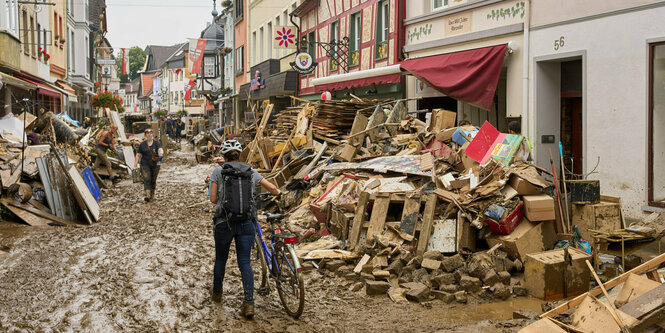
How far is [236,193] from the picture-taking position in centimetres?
634

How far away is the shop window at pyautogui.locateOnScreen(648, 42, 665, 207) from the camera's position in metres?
9.86

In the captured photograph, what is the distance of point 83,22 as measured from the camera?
42.4 metres

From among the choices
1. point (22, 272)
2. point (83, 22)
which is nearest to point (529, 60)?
point (22, 272)

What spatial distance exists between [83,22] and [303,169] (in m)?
33.3

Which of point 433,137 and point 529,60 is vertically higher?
point 529,60

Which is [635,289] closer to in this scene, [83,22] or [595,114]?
[595,114]

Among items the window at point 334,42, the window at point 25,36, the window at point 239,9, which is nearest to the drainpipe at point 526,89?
the window at point 334,42

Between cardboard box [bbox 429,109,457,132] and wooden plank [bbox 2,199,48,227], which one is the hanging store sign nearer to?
cardboard box [bbox 429,109,457,132]

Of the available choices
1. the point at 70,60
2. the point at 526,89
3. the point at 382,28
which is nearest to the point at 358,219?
the point at 526,89

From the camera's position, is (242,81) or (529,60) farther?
(242,81)

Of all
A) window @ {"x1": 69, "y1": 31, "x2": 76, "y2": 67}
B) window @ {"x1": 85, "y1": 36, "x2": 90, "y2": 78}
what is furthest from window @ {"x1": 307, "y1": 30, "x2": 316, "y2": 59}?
window @ {"x1": 85, "y1": 36, "x2": 90, "y2": 78}

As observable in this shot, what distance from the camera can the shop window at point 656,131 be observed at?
9859mm

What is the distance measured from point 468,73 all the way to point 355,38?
8.05 meters

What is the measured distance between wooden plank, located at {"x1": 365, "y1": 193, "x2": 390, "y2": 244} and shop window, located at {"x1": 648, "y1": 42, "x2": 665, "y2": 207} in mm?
4156
